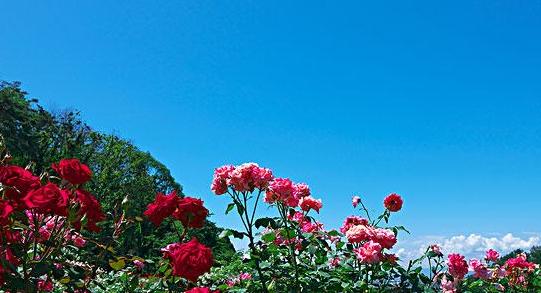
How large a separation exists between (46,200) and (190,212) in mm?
1056

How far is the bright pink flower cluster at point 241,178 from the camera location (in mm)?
4426

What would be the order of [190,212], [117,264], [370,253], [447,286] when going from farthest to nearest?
1. [447,286]
2. [370,253]
3. [190,212]
4. [117,264]

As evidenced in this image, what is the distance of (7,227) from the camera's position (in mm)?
2961

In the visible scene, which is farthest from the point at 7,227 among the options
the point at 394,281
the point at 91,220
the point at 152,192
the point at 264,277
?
the point at 152,192

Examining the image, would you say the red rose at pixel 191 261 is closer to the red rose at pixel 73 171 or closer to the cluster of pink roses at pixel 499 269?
the red rose at pixel 73 171

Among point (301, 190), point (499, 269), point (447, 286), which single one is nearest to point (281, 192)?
point (301, 190)

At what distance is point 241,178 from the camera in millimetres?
4445

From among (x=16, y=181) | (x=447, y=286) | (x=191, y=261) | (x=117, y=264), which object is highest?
(x=447, y=286)

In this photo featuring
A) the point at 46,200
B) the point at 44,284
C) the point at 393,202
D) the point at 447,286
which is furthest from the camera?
the point at 393,202

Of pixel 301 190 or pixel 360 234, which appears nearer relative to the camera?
pixel 360 234

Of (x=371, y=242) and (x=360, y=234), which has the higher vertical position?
(x=360, y=234)

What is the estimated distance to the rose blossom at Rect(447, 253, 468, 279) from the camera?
16.5 feet

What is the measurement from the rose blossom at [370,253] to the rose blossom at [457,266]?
1061 millimetres

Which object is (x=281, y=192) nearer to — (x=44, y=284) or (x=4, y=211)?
(x=44, y=284)
